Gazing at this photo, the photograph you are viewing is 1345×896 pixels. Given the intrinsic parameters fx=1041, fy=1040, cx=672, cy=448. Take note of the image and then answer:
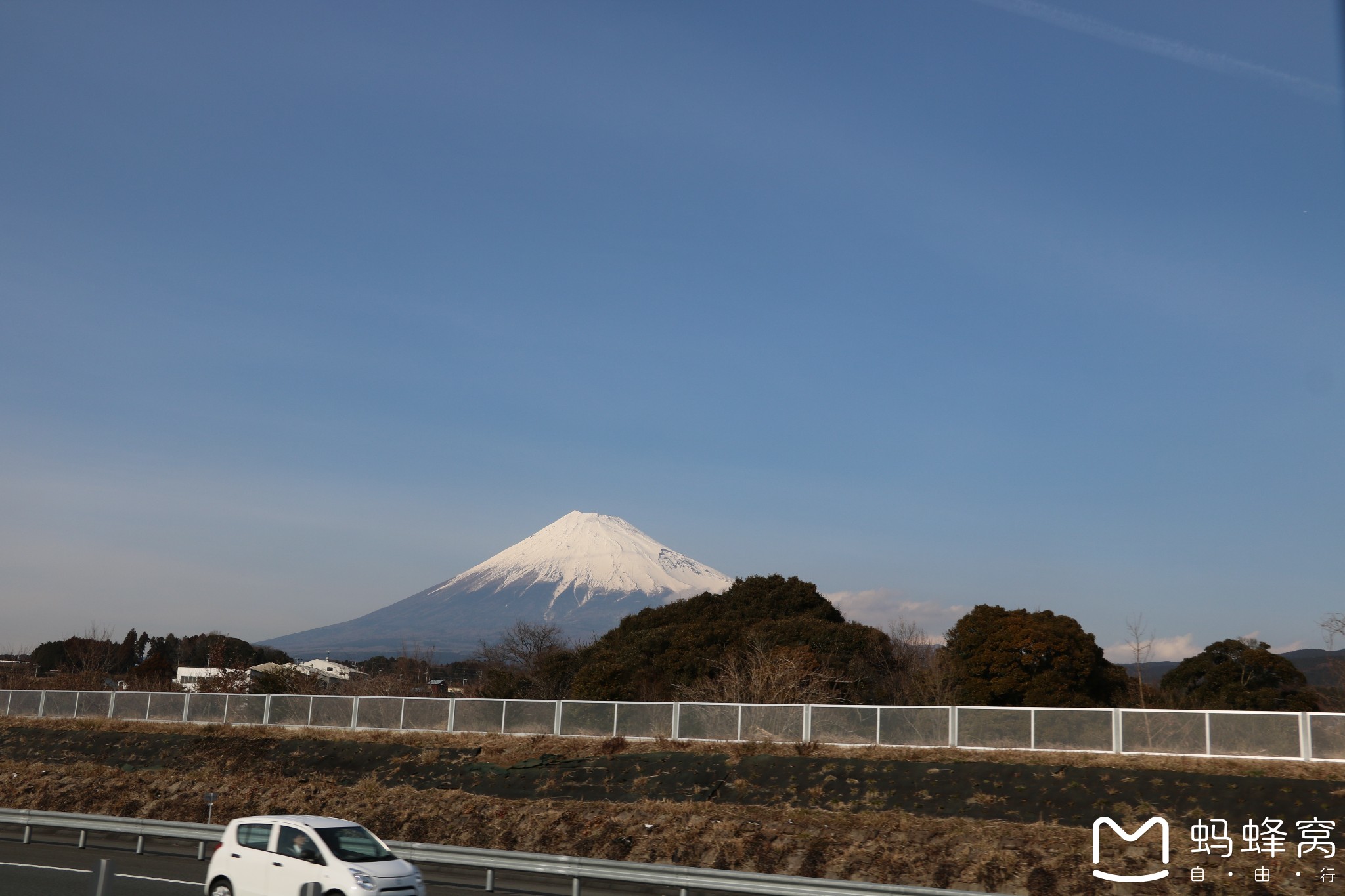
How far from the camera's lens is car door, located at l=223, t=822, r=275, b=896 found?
14.6 m

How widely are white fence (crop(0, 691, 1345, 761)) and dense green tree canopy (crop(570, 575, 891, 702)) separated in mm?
7533

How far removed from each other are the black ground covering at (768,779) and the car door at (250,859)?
1282 centimetres

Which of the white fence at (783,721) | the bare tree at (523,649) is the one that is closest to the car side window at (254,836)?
the white fence at (783,721)

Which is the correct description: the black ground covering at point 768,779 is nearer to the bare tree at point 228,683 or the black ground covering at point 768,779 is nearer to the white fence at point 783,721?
the white fence at point 783,721

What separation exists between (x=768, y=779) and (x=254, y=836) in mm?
14617

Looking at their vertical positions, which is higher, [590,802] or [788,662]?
[788,662]

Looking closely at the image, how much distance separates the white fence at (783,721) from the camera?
24.7 m

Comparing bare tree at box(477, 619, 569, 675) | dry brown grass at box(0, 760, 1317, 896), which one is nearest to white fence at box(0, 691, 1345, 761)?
dry brown grass at box(0, 760, 1317, 896)

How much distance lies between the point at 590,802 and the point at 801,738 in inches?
245

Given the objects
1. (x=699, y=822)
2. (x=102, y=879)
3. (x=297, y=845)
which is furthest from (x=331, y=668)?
(x=102, y=879)

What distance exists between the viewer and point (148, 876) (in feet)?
61.3

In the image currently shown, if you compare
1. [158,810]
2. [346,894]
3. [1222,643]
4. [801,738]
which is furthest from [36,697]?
[1222,643]

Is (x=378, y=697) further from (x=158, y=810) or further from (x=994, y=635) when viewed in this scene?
(x=994, y=635)

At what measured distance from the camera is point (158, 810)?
29.4 meters
